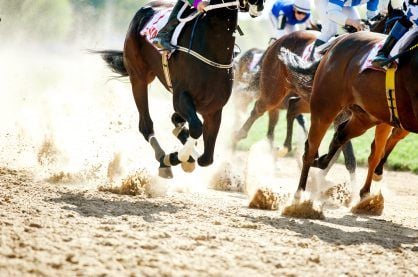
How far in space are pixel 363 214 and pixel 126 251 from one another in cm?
418

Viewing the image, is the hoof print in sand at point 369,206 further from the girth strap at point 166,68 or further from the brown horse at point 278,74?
the girth strap at point 166,68

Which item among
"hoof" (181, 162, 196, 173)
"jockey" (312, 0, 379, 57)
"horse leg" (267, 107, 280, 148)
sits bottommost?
"hoof" (181, 162, 196, 173)

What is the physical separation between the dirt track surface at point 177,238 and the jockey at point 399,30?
1.51 meters

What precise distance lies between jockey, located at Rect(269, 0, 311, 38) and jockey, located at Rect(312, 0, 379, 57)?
2288mm

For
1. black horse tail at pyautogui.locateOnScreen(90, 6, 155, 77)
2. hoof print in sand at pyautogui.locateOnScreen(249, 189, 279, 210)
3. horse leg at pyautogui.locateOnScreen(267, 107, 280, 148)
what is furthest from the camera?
horse leg at pyautogui.locateOnScreen(267, 107, 280, 148)

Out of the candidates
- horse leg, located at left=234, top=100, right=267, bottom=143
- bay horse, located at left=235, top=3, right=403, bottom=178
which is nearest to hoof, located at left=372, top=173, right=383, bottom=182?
bay horse, located at left=235, top=3, right=403, bottom=178

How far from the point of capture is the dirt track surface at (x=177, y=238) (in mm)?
4641

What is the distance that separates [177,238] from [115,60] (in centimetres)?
466

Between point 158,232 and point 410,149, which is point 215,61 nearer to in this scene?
point 158,232

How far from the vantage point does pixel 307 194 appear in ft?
26.3

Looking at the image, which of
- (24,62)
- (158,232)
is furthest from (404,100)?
(24,62)

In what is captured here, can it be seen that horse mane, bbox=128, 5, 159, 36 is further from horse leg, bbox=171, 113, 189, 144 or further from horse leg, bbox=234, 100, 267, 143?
horse leg, bbox=234, 100, 267, 143

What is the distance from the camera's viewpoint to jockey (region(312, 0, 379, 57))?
9695 millimetres

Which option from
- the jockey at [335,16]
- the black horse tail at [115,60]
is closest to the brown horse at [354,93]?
the jockey at [335,16]
